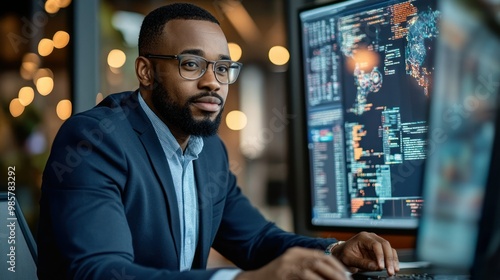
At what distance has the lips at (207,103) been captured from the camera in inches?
49.0

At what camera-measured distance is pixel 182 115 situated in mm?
1245

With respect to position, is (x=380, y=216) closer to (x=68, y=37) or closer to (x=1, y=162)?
(x=68, y=37)

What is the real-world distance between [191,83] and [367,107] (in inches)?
16.1

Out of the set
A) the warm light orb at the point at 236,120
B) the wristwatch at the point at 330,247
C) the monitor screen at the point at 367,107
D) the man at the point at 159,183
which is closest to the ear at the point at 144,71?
the man at the point at 159,183

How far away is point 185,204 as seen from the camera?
1.29 meters

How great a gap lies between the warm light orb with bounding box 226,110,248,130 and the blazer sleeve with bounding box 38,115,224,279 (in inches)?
74.7

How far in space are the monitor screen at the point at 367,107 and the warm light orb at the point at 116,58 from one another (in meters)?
1.17

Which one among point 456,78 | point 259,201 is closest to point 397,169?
point 456,78

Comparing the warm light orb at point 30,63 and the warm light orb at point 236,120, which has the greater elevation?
the warm light orb at point 30,63

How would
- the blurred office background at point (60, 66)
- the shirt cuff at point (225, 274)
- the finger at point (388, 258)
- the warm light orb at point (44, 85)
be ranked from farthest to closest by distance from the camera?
the warm light orb at point (44, 85) < the blurred office background at point (60, 66) < the finger at point (388, 258) < the shirt cuff at point (225, 274)

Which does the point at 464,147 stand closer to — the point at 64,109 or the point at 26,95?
the point at 64,109

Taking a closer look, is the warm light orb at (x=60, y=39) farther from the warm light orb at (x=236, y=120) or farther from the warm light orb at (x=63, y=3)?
the warm light orb at (x=236, y=120)

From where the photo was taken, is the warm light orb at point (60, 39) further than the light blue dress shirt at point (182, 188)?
Yes

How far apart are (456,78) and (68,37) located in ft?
5.17
